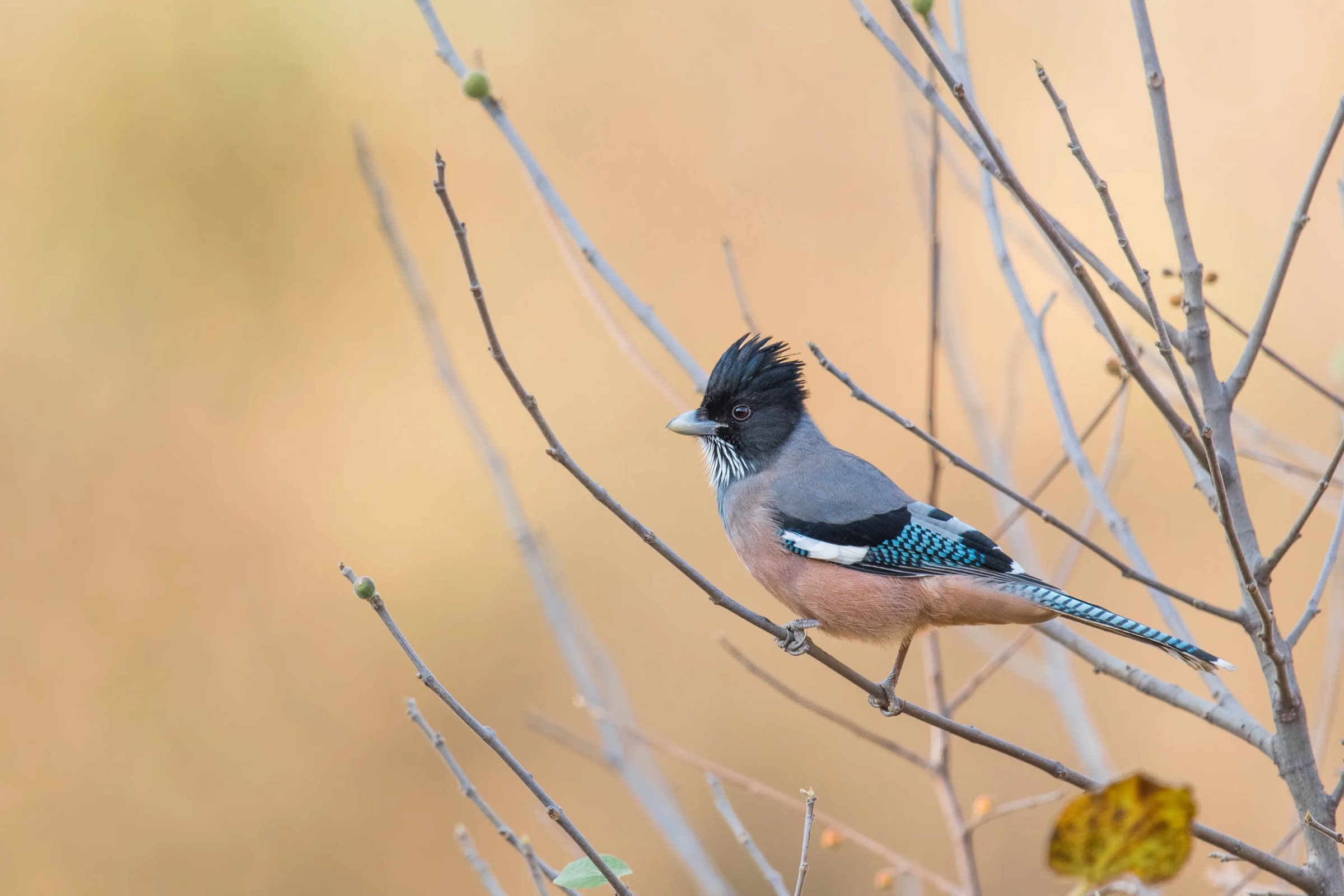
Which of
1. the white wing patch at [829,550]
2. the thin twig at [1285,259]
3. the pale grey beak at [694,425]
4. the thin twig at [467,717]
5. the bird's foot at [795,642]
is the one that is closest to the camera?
the thin twig at [467,717]

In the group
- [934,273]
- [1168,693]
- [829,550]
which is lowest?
[1168,693]

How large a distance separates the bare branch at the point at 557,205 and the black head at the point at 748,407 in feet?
1.47

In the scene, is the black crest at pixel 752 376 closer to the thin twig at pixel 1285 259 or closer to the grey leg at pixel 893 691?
the grey leg at pixel 893 691

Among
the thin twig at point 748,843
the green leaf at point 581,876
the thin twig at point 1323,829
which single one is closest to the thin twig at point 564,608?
the thin twig at point 748,843

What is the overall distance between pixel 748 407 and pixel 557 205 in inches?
46.3

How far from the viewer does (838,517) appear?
153 inches

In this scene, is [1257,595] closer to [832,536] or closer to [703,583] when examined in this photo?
[703,583]

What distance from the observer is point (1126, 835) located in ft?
4.23

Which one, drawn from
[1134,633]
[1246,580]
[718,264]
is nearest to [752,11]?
[718,264]

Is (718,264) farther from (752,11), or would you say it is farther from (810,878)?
(810,878)

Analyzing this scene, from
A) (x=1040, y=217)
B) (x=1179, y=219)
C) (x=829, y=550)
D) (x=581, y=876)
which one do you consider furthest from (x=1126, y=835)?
(x=829, y=550)

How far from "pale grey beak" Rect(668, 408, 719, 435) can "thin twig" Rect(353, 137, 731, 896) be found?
0.26 meters

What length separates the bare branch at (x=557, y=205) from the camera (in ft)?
10.6

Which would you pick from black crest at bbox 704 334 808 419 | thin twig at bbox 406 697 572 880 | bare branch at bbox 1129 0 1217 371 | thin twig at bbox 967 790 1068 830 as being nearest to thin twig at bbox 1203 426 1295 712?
bare branch at bbox 1129 0 1217 371
